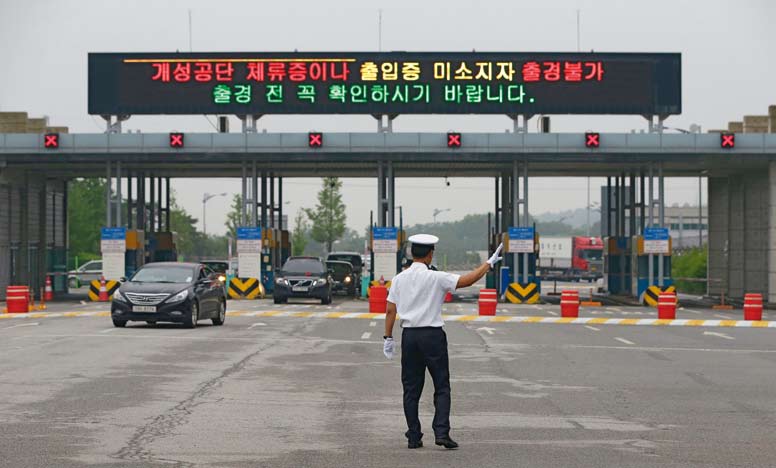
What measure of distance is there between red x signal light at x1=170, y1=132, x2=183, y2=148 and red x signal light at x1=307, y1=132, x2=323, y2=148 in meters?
4.59

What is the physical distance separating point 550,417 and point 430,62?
37.4 m

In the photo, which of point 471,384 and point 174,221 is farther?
point 174,221

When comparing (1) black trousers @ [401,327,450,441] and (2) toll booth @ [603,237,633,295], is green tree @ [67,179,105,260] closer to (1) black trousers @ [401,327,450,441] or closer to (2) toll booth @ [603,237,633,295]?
(2) toll booth @ [603,237,633,295]

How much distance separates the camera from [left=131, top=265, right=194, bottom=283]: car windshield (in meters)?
28.2

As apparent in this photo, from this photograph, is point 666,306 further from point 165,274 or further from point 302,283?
point 165,274

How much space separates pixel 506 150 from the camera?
158ft

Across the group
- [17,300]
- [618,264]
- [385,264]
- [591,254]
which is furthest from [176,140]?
[591,254]

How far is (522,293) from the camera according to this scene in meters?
49.0

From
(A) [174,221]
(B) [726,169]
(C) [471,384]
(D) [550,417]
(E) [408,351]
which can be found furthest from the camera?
(A) [174,221]

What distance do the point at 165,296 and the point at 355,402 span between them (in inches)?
542

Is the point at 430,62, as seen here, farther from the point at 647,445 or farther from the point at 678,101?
the point at 647,445

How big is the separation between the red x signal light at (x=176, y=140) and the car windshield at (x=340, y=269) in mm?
9359

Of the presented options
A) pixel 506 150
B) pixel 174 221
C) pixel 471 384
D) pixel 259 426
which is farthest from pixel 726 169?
pixel 174 221

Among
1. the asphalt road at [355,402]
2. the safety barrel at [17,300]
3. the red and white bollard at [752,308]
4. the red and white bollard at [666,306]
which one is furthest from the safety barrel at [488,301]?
the safety barrel at [17,300]
